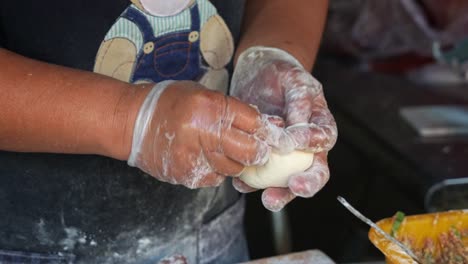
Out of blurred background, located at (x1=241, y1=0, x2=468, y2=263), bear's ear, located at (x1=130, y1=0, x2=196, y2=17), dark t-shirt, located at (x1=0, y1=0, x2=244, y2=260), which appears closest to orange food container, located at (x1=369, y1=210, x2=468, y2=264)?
dark t-shirt, located at (x1=0, y1=0, x2=244, y2=260)

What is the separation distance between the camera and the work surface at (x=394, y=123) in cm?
217

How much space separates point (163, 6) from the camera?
125cm

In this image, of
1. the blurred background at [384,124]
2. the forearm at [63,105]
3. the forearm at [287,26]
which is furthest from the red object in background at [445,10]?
the forearm at [63,105]

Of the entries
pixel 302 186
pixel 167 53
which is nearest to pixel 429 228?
pixel 302 186

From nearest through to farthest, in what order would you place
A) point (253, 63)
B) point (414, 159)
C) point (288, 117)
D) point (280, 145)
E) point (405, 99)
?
point (280, 145) < point (288, 117) < point (253, 63) < point (414, 159) < point (405, 99)

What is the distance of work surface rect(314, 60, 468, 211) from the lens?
7.13 ft

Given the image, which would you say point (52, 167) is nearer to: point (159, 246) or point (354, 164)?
point (159, 246)

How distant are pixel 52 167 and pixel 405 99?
203 cm

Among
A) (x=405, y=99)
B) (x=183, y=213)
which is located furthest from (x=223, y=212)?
(x=405, y=99)

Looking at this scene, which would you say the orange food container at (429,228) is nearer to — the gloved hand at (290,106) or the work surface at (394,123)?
the gloved hand at (290,106)

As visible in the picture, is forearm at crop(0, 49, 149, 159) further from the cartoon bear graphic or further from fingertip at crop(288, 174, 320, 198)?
fingertip at crop(288, 174, 320, 198)

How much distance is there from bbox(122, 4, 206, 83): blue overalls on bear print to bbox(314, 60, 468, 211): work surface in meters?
1.16

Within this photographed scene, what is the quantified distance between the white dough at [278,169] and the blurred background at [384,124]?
1.10 m

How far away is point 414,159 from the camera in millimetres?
2227
